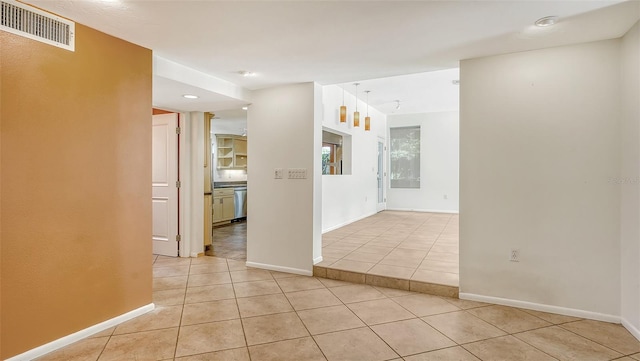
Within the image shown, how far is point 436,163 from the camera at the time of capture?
853cm

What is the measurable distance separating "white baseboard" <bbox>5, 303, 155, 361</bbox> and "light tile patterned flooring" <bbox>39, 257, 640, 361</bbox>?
52mm

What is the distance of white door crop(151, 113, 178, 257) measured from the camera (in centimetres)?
467

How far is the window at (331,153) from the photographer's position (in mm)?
6250

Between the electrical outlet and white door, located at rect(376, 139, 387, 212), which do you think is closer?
the electrical outlet

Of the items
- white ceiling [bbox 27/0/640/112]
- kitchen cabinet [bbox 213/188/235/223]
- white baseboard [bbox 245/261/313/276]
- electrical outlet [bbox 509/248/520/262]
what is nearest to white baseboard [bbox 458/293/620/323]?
electrical outlet [bbox 509/248/520/262]

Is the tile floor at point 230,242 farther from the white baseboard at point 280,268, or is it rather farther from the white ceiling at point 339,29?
the white ceiling at point 339,29

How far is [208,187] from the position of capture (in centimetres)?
521

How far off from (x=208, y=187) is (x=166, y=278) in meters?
1.72

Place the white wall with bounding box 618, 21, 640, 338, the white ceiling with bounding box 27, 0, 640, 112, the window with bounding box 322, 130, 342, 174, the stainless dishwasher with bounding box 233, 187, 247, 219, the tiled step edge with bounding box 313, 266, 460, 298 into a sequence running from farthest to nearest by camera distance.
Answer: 1. the stainless dishwasher with bounding box 233, 187, 247, 219
2. the window with bounding box 322, 130, 342, 174
3. the tiled step edge with bounding box 313, 266, 460, 298
4. the white wall with bounding box 618, 21, 640, 338
5. the white ceiling with bounding box 27, 0, 640, 112

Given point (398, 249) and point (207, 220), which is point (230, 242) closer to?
point (207, 220)

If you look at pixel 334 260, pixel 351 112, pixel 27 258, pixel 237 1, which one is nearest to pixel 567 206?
pixel 334 260

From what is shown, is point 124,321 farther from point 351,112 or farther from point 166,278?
point 351,112

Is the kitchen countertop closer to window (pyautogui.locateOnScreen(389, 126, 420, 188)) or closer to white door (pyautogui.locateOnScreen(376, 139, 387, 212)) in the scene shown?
white door (pyautogui.locateOnScreen(376, 139, 387, 212))

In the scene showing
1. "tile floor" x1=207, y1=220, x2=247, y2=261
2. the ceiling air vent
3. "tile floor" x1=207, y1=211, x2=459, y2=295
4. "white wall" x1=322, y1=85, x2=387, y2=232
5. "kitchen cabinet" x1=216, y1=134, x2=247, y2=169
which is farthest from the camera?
"kitchen cabinet" x1=216, y1=134, x2=247, y2=169
